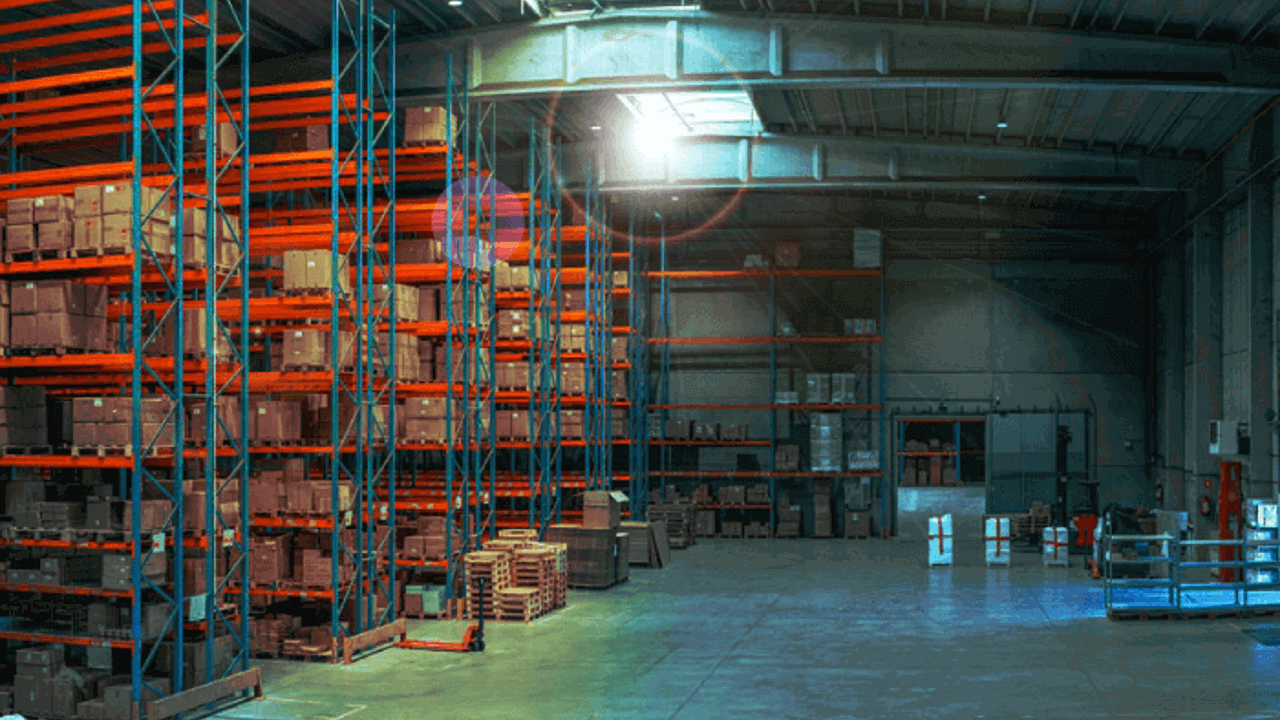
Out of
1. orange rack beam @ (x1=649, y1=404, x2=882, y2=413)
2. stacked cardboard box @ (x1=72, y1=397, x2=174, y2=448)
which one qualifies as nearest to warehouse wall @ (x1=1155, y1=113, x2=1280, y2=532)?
orange rack beam @ (x1=649, y1=404, x2=882, y2=413)

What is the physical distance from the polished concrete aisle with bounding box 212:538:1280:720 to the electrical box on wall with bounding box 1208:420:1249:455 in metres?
3.37

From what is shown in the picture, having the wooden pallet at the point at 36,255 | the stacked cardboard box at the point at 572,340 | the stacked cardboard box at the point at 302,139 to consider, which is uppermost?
the stacked cardboard box at the point at 302,139

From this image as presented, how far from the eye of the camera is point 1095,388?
26531 millimetres

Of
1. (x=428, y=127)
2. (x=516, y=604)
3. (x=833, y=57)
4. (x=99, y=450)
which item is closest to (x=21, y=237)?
(x=99, y=450)

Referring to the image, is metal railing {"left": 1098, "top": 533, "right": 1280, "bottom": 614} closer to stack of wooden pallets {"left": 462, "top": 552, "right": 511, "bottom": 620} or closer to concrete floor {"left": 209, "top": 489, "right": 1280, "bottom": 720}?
concrete floor {"left": 209, "top": 489, "right": 1280, "bottom": 720}

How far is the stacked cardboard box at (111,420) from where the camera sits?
10.1 m

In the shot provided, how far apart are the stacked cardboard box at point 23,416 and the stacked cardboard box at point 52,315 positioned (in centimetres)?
50

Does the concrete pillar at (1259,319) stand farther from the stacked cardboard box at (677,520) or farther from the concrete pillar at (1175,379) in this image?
the stacked cardboard box at (677,520)

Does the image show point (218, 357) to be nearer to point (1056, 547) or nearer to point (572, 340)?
point (572, 340)

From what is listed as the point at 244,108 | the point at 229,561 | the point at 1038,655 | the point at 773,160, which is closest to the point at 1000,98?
the point at 773,160

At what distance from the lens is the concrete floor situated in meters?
10.2

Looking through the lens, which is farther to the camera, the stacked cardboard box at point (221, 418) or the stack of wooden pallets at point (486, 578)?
the stack of wooden pallets at point (486, 578)

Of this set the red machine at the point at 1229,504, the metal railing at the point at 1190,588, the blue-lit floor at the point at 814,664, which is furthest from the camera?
the red machine at the point at 1229,504

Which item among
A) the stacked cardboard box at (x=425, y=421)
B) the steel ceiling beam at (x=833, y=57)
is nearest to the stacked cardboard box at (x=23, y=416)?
the stacked cardboard box at (x=425, y=421)
